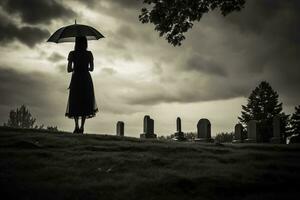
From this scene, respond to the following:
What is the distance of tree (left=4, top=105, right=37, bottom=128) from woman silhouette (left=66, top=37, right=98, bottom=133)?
6511cm

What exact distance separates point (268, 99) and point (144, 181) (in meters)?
38.1

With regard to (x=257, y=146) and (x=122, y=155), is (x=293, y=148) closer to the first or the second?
(x=257, y=146)

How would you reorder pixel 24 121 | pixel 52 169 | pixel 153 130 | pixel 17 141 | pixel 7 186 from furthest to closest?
1. pixel 24 121
2. pixel 153 130
3. pixel 17 141
4. pixel 52 169
5. pixel 7 186

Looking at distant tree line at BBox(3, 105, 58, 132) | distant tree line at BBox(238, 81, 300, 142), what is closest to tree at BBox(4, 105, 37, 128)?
distant tree line at BBox(3, 105, 58, 132)

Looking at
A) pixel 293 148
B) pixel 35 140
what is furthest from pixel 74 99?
pixel 293 148

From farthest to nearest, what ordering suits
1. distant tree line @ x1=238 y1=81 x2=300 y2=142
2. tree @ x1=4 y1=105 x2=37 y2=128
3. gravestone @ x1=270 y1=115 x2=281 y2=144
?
1. tree @ x1=4 y1=105 x2=37 y2=128
2. distant tree line @ x1=238 y1=81 x2=300 y2=142
3. gravestone @ x1=270 y1=115 x2=281 y2=144

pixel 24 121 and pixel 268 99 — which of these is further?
pixel 24 121

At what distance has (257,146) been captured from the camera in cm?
1313

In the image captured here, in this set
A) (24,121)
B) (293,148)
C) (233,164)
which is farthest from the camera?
(24,121)

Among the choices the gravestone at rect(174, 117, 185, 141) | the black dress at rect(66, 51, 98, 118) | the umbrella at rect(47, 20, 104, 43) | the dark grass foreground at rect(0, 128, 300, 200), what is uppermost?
the umbrella at rect(47, 20, 104, 43)

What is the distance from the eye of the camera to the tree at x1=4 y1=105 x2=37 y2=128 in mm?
73562

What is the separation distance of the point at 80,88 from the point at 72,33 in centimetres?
207

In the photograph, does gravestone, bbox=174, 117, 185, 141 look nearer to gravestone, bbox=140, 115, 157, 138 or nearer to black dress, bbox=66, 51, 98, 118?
gravestone, bbox=140, 115, 157, 138

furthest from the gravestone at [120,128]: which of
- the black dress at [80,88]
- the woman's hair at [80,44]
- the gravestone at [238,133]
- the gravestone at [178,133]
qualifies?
the woman's hair at [80,44]
